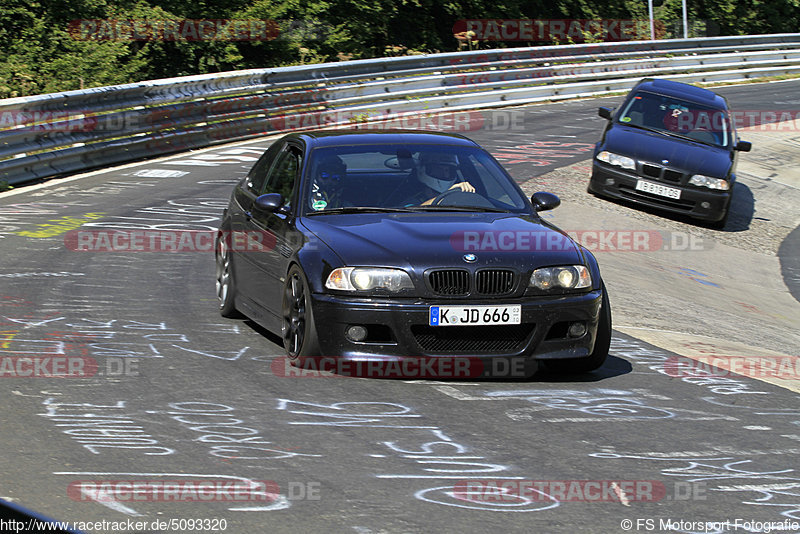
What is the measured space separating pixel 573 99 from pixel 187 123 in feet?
40.8

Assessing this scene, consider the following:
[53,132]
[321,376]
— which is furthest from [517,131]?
[321,376]

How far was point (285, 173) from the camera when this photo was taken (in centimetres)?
841

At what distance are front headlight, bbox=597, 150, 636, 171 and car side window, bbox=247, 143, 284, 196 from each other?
27.5 feet

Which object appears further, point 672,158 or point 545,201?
point 672,158

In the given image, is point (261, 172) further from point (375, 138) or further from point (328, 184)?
point (328, 184)

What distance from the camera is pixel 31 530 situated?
2584mm

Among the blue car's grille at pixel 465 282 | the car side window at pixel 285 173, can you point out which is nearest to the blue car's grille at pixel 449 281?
the blue car's grille at pixel 465 282

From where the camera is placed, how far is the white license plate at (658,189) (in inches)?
639

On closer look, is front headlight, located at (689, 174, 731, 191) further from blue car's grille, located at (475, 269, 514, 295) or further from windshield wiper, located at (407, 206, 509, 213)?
blue car's grille, located at (475, 269, 514, 295)

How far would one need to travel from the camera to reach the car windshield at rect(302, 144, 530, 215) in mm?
7848

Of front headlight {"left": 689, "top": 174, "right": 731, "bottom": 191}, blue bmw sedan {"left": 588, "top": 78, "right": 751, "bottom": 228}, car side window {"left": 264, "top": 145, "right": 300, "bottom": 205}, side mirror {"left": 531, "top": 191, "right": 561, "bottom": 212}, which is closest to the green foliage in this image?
blue bmw sedan {"left": 588, "top": 78, "right": 751, "bottom": 228}

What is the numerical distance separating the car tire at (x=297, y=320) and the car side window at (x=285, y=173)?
90 centimetres

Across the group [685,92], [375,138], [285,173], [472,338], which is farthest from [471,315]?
[685,92]

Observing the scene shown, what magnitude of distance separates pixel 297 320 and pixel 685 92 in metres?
12.1
